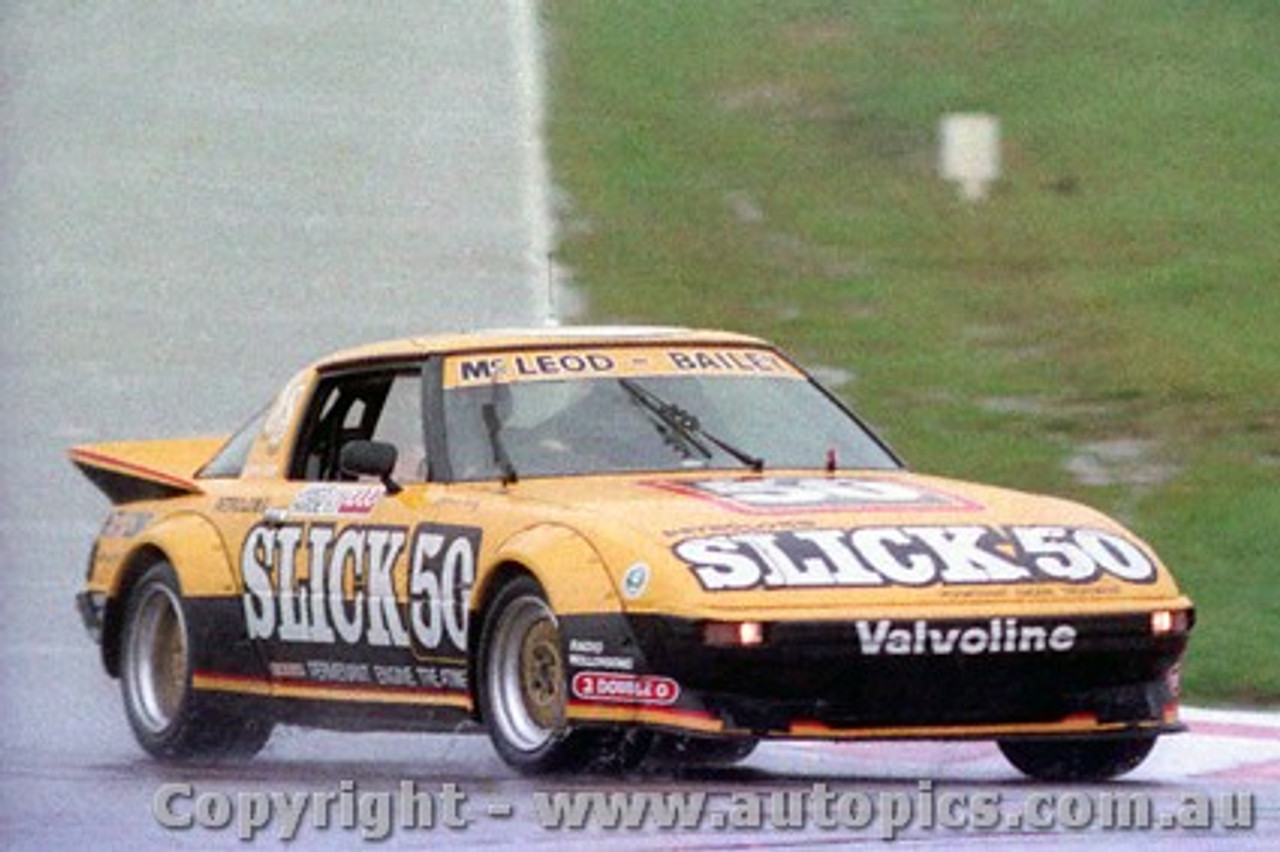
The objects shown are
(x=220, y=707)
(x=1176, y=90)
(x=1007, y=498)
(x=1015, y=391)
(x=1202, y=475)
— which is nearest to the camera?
(x=1007, y=498)

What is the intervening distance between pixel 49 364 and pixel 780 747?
10.00 m

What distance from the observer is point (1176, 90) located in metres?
27.8

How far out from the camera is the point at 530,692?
1030 cm

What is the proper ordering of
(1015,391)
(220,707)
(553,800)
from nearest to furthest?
1. (553,800)
2. (220,707)
3. (1015,391)

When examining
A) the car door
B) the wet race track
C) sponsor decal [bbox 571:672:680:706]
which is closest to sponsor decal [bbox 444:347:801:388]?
the car door

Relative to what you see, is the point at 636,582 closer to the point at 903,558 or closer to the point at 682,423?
the point at 903,558

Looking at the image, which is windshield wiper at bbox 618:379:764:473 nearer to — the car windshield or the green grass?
the car windshield

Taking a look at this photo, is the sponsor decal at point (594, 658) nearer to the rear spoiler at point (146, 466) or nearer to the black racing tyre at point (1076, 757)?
the black racing tyre at point (1076, 757)

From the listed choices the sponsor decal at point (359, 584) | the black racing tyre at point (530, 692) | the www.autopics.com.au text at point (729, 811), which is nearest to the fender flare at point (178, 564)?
the sponsor decal at point (359, 584)

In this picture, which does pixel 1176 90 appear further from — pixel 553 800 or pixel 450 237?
pixel 553 800

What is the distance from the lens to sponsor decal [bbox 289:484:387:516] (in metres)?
11.2

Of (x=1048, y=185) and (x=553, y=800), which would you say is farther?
(x=1048, y=185)

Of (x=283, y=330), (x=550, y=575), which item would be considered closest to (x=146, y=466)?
(x=550, y=575)

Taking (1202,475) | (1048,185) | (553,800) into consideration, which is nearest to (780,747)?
(553,800)
